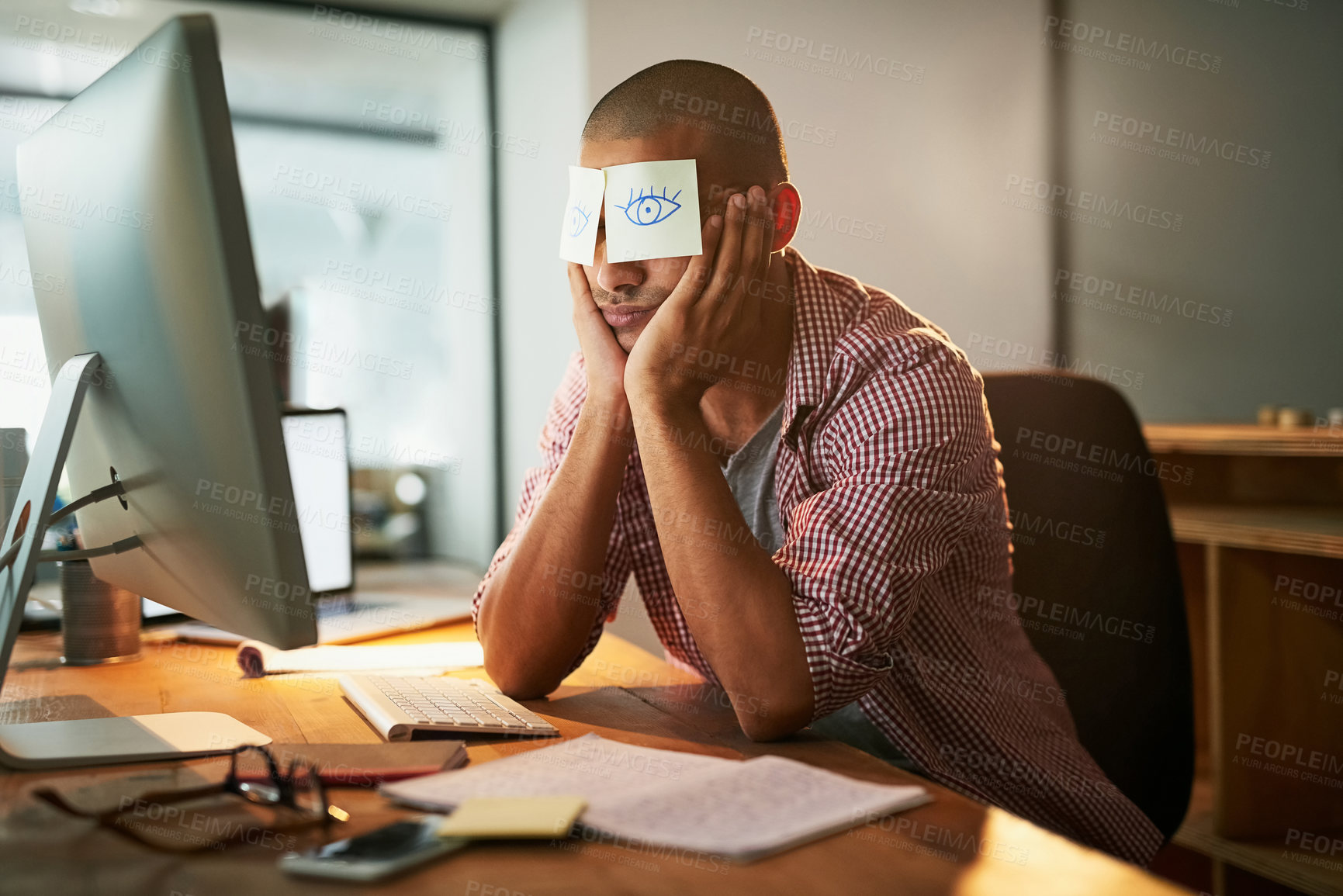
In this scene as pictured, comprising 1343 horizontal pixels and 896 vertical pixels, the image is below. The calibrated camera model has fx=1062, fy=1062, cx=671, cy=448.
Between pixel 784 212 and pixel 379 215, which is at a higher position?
pixel 379 215

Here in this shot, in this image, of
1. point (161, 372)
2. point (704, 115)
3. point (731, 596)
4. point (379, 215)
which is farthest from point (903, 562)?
point (379, 215)

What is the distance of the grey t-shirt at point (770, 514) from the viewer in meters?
1.22

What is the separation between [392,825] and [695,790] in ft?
0.66

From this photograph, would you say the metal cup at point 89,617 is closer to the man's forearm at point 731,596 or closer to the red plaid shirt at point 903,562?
the red plaid shirt at point 903,562

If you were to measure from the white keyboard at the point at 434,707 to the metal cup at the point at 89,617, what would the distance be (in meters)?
0.37

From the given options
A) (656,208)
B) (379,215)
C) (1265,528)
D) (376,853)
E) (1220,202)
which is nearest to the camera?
(376,853)

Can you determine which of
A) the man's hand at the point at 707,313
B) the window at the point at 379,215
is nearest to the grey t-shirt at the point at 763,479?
the man's hand at the point at 707,313

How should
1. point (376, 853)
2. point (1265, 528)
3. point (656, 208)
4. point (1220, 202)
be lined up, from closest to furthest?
point (376, 853)
point (656, 208)
point (1265, 528)
point (1220, 202)

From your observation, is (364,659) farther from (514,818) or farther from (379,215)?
(379,215)

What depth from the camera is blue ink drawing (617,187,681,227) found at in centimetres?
108

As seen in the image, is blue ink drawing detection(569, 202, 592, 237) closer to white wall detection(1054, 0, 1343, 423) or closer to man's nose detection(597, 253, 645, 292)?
man's nose detection(597, 253, 645, 292)

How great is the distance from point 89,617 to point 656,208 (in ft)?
2.71

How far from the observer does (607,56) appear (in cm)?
199

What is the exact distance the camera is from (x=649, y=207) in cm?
108
